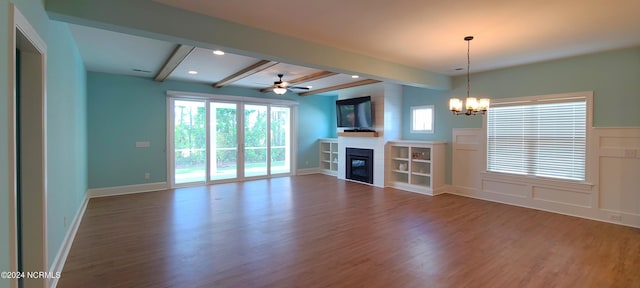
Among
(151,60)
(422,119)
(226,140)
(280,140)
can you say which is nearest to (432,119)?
(422,119)

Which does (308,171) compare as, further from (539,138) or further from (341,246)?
(539,138)

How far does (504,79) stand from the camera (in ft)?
18.6

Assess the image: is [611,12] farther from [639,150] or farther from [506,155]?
[506,155]

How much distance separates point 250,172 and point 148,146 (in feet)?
8.70

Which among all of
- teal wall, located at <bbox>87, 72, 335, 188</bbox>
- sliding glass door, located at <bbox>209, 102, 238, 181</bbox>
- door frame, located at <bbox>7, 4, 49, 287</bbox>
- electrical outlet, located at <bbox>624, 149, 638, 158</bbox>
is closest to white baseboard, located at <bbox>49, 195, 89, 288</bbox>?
door frame, located at <bbox>7, 4, 49, 287</bbox>

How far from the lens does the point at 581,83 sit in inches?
190

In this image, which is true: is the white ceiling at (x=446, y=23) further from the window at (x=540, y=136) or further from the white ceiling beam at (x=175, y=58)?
the white ceiling beam at (x=175, y=58)

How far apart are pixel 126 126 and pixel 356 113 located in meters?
5.41

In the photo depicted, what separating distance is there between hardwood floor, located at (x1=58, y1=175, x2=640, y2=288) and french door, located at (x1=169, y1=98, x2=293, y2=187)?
180 centimetres

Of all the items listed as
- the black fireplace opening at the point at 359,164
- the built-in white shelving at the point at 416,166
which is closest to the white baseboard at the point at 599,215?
the built-in white shelving at the point at 416,166

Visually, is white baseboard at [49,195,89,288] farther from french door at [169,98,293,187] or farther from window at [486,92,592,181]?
window at [486,92,592,181]

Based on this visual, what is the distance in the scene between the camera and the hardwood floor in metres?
2.82

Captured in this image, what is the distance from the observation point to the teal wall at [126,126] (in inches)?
242

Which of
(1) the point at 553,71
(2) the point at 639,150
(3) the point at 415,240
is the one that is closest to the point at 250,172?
(3) the point at 415,240
